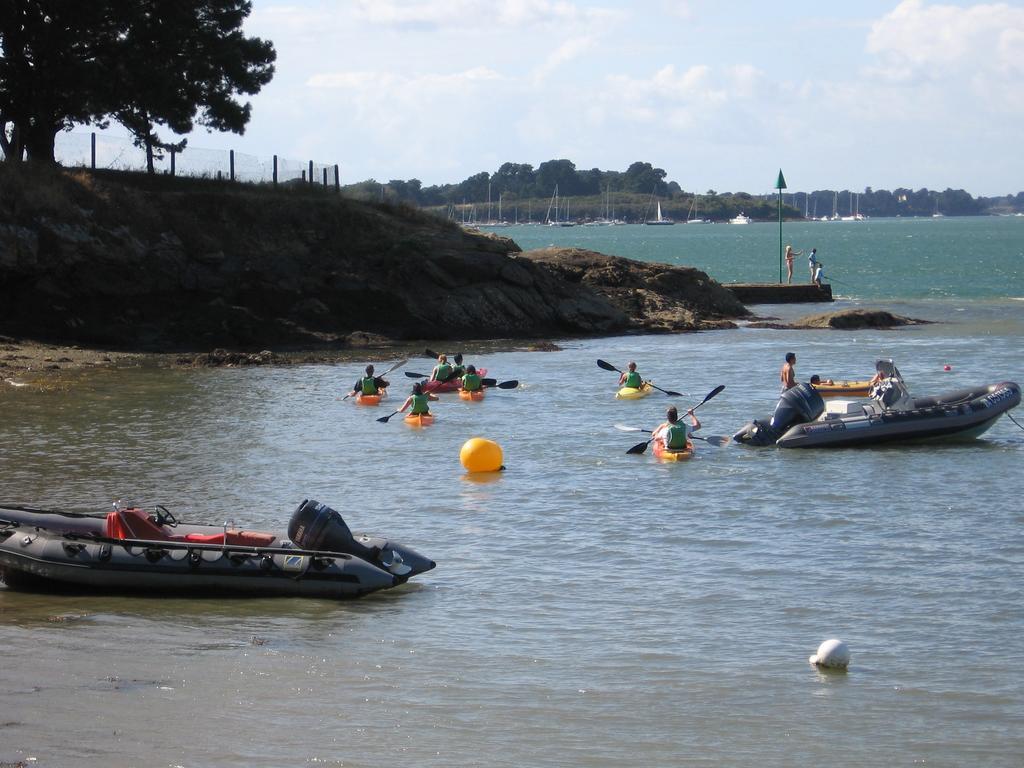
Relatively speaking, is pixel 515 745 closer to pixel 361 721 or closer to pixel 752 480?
pixel 361 721

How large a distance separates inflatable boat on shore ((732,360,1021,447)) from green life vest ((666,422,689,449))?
150cm

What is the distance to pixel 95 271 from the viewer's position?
37.0 meters

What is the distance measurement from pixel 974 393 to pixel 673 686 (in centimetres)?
1381

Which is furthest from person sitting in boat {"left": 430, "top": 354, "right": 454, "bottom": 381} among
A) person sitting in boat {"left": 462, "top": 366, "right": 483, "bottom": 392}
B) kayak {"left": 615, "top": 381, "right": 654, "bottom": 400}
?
kayak {"left": 615, "top": 381, "right": 654, "bottom": 400}

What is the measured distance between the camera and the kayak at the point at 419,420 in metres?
25.8

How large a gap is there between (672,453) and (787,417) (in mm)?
2224

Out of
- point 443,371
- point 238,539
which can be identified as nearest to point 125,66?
point 443,371

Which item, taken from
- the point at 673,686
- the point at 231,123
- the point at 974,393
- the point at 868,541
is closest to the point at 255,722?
the point at 673,686

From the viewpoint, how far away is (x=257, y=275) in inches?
1558

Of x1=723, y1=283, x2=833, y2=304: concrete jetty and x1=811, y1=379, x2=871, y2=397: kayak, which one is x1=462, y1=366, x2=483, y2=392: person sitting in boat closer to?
x1=811, y1=379, x2=871, y2=397: kayak

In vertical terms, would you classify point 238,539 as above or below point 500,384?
below

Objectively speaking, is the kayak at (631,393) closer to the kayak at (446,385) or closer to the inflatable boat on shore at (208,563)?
the kayak at (446,385)

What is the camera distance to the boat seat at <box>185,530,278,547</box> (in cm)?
1434

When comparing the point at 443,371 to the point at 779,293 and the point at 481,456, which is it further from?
the point at 779,293
